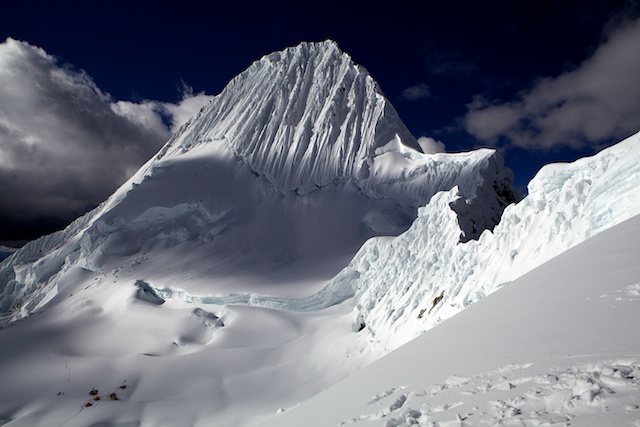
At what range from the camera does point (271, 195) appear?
125 ft

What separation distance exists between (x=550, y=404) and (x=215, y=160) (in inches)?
1604

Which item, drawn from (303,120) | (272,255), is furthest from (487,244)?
(303,120)

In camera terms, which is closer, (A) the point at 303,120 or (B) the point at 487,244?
(B) the point at 487,244

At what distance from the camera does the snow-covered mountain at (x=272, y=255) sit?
12180mm

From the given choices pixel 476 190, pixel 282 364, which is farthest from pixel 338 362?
pixel 476 190

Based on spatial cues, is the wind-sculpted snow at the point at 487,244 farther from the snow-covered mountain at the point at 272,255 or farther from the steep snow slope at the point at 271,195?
the steep snow slope at the point at 271,195

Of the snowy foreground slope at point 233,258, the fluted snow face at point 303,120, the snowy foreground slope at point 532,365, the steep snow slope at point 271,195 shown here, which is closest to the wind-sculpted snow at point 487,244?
the snowy foreground slope at point 233,258

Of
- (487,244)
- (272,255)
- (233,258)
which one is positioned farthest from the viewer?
(272,255)

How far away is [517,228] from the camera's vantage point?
34.5 feet

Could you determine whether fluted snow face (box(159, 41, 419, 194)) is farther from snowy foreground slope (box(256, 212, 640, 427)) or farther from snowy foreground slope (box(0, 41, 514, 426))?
snowy foreground slope (box(256, 212, 640, 427))

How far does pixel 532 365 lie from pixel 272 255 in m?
30.5

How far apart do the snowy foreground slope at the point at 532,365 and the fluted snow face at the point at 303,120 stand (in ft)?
113

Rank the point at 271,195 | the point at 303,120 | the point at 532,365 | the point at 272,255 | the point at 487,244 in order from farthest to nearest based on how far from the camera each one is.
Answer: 1. the point at 303,120
2. the point at 271,195
3. the point at 272,255
4. the point at 487,244
5. the point at 532,365

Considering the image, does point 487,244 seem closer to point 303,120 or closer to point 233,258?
point 233,258
